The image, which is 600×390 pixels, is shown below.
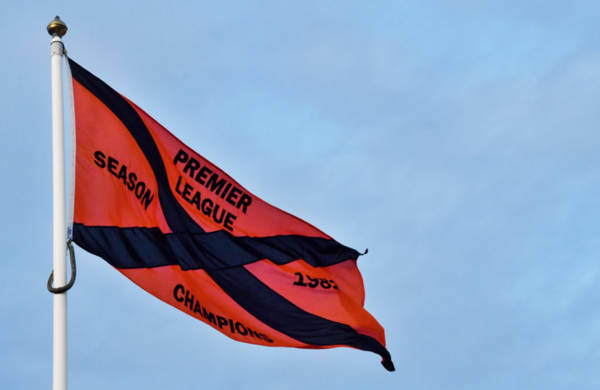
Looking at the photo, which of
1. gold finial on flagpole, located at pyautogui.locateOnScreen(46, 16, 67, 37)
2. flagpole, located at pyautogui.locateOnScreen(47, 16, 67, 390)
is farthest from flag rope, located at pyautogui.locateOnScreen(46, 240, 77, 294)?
gold finial on flagpole, located at pyautogui.locateOnScreen(46, 16, 67, 37)

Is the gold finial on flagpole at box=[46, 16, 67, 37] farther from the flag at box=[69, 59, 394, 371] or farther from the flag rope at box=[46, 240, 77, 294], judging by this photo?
the flag rope at box=[46, 240, 77, 294]

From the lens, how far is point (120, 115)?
13.9 metres

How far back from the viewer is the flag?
1348 cm

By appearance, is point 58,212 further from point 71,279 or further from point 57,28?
point 57,28

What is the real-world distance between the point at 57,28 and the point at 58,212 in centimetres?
281

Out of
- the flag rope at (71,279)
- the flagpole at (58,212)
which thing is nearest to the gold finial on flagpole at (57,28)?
the flagpole at (58,212)

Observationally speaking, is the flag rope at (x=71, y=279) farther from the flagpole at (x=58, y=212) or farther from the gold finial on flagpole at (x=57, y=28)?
the gold finial on flagpole at (x=57, y=28)

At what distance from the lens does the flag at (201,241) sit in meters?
13.5

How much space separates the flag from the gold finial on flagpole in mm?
532

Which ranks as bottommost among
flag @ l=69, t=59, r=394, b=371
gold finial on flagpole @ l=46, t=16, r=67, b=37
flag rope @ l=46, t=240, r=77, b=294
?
flag rope @ l=46, t=240, r=77, b=294

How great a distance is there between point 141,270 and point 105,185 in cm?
137

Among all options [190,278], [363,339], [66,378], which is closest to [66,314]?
[66,378]

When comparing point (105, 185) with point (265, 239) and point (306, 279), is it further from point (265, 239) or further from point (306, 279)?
point (306, 279)

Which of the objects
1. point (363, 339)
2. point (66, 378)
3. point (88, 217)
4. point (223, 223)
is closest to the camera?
point (66, 378)
